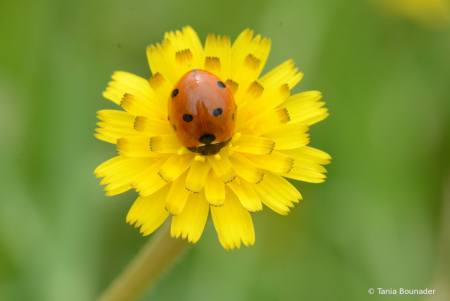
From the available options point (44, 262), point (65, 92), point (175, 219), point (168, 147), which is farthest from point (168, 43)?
point (44, 262)

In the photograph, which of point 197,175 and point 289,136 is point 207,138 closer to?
point 197,175

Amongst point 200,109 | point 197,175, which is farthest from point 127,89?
point 197,175

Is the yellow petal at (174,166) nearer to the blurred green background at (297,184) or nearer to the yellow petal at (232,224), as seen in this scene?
the yellow petal at (232,224)

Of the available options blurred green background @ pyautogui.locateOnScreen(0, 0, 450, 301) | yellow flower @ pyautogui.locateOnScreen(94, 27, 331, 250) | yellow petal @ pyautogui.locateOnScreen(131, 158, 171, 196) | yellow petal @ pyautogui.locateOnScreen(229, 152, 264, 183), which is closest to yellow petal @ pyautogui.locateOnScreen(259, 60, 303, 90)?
yellow flower @ pyautogui.locateOnScreen(94, 27, 331, 250)

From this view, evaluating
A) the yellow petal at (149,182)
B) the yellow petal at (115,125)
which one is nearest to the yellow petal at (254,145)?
the yellow petal at (149,182)

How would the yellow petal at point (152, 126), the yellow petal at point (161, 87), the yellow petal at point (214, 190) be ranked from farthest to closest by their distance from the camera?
the yellow petal at point (161, 87), the yellow petal at point (152, 126), the yellow petal at point (214, 190)

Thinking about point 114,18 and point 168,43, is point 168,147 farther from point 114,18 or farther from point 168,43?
point 114,18
